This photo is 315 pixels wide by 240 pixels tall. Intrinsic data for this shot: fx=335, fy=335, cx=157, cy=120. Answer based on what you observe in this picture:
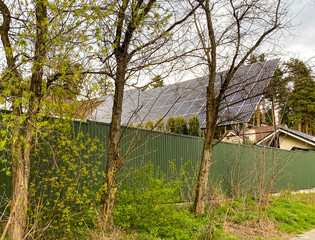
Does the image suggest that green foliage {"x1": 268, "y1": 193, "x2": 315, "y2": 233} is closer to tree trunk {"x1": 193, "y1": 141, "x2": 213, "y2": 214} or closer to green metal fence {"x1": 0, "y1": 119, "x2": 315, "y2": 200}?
green metal fence {"x1": 0, "y1": 119, "x2": 315, "y2": 200}

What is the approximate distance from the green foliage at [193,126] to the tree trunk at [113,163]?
980 centimetres

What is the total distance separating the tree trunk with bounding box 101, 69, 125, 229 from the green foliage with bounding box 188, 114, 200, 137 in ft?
32.2

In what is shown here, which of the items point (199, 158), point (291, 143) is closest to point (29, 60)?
point (199, 158)

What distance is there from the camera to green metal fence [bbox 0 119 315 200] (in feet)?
25.4

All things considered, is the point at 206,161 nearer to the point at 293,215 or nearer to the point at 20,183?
the point at 293,215

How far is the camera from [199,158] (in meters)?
11.1

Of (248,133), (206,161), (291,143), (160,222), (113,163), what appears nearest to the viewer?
(113,163)

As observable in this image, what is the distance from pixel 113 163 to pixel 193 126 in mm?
10130

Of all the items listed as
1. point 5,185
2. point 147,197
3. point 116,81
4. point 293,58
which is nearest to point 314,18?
point 293,58

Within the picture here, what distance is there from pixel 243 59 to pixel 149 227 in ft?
14.7

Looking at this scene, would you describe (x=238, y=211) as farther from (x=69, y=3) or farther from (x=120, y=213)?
(x=69, y=3)

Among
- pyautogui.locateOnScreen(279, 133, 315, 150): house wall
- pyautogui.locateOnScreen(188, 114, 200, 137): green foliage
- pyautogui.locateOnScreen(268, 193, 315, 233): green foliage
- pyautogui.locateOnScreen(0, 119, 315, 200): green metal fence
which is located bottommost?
pyautogui.locateOnScreen(268, 193, 315, 233): green foliage

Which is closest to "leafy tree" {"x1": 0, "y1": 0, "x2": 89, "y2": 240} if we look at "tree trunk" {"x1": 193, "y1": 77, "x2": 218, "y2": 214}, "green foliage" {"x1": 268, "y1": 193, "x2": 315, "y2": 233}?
"tree trunk" {"x1": 193, "y1": 77, "x2": 218, "y2": 214}

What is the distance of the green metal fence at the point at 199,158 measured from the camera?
774cm
